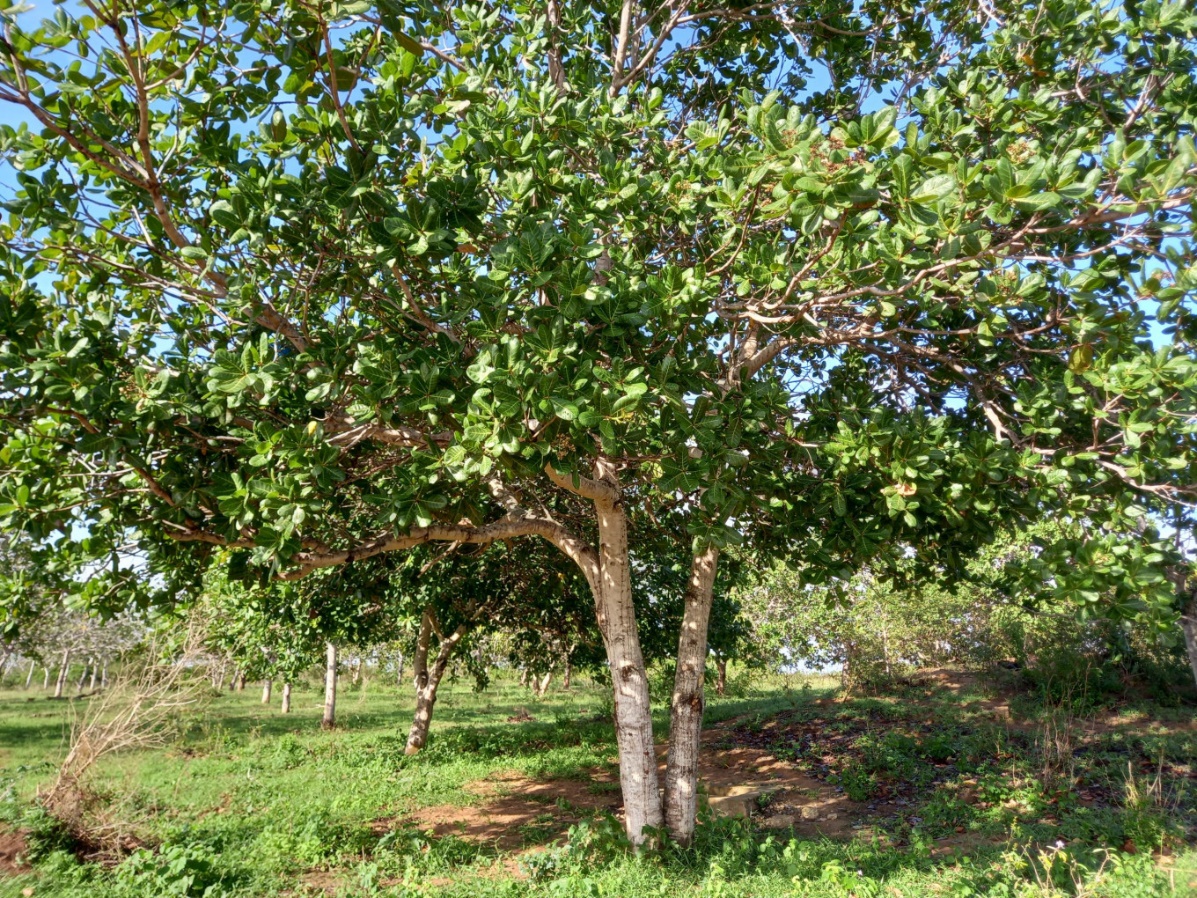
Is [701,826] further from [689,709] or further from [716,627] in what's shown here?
[716,627]

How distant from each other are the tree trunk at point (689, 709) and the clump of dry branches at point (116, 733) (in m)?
5.42

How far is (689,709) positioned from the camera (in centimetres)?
678

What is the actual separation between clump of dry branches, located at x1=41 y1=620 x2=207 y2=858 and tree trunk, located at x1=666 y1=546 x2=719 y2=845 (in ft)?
17.8

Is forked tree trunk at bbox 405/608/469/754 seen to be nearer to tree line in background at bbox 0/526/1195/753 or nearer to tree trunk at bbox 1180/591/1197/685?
tree line in background at bbox 0/526/1195/753

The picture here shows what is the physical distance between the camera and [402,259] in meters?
4.52

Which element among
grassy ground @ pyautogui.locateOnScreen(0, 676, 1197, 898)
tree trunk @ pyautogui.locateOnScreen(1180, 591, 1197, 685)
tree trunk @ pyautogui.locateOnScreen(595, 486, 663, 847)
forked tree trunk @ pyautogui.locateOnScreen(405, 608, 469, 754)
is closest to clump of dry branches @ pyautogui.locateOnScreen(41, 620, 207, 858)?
grassy ground @ pyautogui.locateOnScreen(0, 676, 1197, 898)

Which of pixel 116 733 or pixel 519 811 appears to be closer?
pixel 116 733

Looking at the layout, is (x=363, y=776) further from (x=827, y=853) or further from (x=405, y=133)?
(x=405, y=133)

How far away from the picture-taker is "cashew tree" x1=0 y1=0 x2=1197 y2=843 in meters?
3.98

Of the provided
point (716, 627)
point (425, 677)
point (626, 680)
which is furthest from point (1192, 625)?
point (425, 677)

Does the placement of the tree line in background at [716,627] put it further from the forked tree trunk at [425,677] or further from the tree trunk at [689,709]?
the tree trunk at [689,709]

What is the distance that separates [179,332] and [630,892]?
18.3 ft

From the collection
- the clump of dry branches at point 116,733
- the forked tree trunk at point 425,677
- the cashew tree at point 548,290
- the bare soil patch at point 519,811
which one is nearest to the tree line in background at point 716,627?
the forked tree trunk at point 425,677

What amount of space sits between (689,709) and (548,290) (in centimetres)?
431
